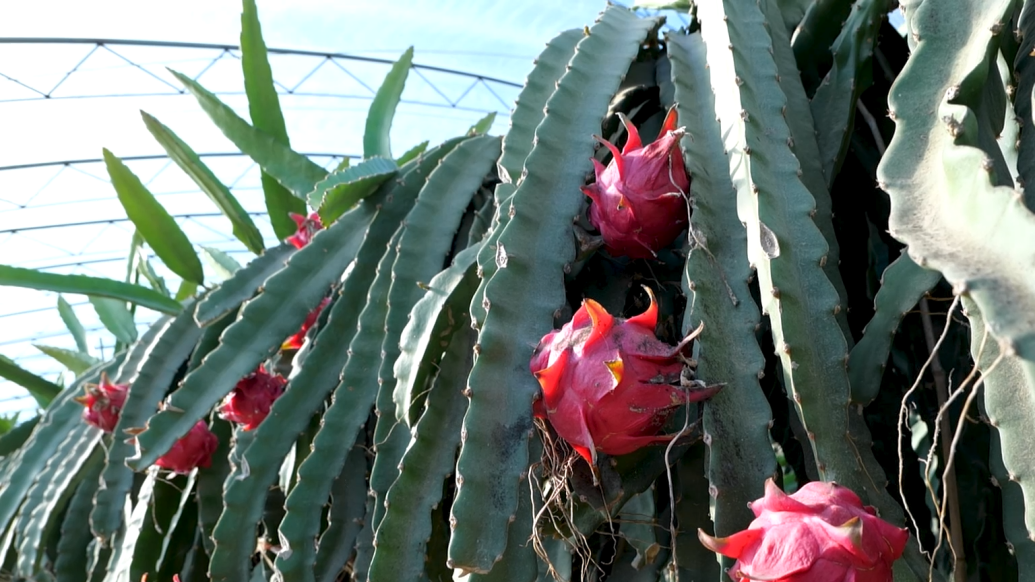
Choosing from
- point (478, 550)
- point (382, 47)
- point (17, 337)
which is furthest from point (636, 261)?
point (17, 337)

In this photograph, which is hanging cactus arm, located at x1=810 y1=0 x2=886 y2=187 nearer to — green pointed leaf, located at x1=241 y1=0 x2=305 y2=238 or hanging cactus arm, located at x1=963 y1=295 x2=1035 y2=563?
hanging cactus arm, located at x1=963 y1=295 x2=1035 y2=563

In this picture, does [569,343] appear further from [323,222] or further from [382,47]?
[382,47]

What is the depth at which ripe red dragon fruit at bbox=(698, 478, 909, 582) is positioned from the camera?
0.46 meters

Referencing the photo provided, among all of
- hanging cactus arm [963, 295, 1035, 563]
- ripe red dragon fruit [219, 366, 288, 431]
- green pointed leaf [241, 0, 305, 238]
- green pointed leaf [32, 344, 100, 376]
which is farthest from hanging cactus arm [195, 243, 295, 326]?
green pointed leaf [32, 344, 100, 376]

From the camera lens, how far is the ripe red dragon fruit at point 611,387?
589mm

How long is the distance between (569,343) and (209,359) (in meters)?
0.75

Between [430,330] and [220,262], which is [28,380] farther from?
[430,330]

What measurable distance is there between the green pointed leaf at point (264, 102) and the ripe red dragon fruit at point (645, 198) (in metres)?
1.10

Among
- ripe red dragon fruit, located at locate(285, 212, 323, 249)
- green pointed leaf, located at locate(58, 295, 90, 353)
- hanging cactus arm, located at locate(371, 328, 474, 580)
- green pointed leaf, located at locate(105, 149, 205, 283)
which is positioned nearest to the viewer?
hanging cactus arm, located at locate(371, 328, 474, 580)

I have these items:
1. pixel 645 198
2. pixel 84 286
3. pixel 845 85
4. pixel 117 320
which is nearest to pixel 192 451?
pixel 84 286

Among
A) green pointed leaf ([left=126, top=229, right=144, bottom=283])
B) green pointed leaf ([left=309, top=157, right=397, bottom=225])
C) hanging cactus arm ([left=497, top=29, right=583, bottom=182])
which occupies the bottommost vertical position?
green pointed leaf ([left=126, top=229, right=144, bottom=283])

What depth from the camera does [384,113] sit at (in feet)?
6.40

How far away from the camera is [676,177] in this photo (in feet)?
2.43

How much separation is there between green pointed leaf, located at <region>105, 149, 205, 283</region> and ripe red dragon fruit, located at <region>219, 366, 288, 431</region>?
717mm
